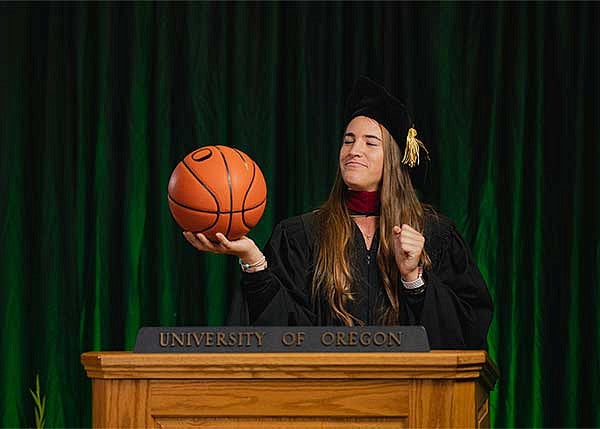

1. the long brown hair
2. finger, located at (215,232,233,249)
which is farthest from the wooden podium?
the long brown hair

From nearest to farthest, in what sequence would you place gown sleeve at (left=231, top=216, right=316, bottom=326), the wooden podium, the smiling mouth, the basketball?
the wooden podium
the basketball
gown sleeve at (left=231, top=216, right=316, bottom=326)
the smiling mouth

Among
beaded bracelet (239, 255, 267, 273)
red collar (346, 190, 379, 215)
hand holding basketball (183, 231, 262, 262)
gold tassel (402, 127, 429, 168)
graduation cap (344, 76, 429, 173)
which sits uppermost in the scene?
graduation cap (344, 76, 429, 173)

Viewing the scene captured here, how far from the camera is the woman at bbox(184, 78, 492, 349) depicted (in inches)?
121

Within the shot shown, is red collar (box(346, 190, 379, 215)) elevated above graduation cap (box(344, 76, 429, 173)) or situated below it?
below

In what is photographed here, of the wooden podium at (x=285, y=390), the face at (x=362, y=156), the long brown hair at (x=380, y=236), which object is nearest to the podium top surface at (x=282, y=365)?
the wooden podium at (x=285, y=390)

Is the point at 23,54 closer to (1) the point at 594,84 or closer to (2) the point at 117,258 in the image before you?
(2) the point at 117,258

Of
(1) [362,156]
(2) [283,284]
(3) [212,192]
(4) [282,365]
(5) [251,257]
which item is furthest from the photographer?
(1) [362,156]

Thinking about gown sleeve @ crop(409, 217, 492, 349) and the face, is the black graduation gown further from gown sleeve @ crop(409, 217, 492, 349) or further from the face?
the face

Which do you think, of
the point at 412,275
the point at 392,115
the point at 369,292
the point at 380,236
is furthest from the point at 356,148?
the point at 412,275

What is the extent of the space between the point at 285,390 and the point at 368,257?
48.3 inches

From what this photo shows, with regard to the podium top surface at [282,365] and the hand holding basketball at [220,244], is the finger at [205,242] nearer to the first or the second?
the hand holding basketball at [220,244]

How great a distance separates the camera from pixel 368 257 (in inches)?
133

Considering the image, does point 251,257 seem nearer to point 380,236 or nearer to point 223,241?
point 223,241

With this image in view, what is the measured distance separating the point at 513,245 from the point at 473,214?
0.66 feet
